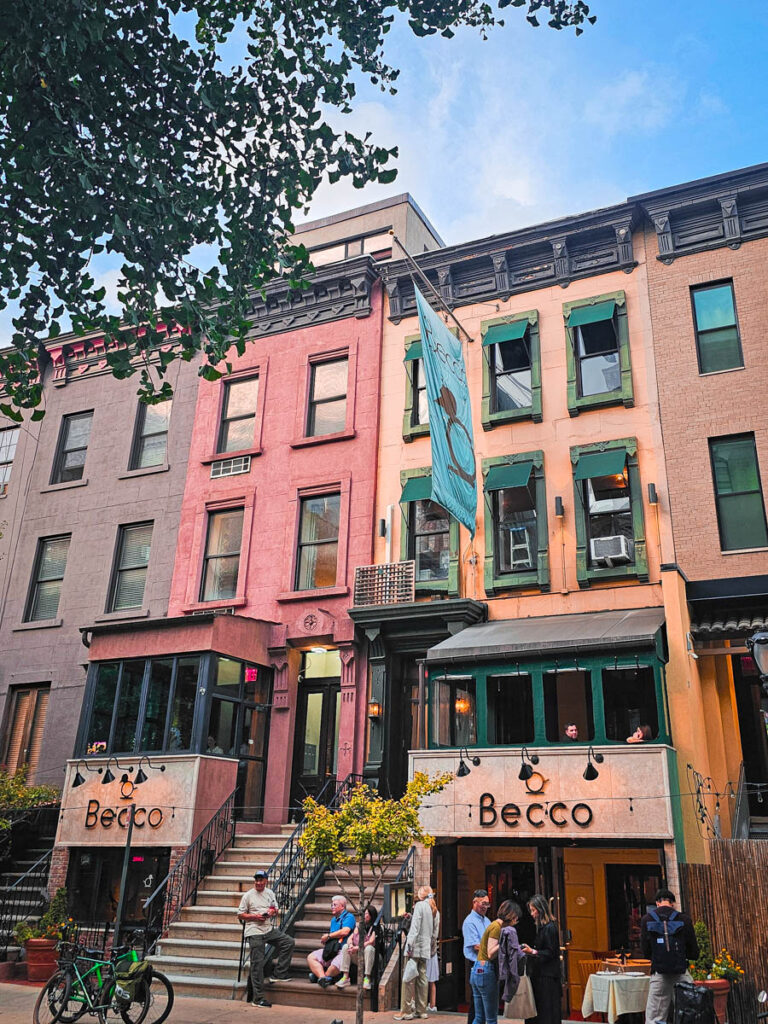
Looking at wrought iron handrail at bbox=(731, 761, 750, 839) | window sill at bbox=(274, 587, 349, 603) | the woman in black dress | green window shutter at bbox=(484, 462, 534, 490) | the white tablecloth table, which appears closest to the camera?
the woman in black dress

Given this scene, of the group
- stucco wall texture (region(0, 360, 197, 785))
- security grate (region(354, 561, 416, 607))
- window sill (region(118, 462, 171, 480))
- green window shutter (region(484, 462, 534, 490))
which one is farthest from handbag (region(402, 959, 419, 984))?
window sill (region(118, 462, 171, 480))

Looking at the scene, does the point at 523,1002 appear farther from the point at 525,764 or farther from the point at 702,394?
the point at 702,394

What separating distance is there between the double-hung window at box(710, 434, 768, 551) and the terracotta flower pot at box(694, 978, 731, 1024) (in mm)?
7858

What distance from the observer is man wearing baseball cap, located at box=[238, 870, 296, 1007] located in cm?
1350

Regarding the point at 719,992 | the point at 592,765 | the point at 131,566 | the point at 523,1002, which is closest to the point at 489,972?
the point at 523,1002

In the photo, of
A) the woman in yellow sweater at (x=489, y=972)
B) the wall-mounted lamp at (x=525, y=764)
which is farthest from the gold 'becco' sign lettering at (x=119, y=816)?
the woman in yellow sweater at (x=489, y=972)

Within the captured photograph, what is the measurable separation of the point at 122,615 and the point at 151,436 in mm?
5055

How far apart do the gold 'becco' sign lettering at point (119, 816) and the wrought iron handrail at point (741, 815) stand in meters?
10.4

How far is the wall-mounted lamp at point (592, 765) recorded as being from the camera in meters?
14.2

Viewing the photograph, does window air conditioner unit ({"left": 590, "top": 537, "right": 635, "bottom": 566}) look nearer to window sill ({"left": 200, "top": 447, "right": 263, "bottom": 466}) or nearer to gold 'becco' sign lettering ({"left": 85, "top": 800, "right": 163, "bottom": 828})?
window sill ({"left": 200, "top": 447, "right": 263, "bottom": 466})

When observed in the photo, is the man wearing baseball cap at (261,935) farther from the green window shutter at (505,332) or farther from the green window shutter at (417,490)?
the green window shutter at (505,332)

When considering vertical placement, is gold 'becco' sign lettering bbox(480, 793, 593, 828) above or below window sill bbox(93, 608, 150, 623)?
below

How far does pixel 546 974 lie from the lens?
11.0 m

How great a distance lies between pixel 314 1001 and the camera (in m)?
13.3
